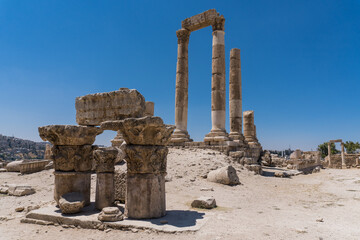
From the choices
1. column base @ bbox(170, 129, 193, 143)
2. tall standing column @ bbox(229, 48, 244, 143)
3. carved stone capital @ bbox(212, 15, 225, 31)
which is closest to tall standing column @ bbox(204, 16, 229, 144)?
carved stone capital @ bbox(212, 15, 225, 31)

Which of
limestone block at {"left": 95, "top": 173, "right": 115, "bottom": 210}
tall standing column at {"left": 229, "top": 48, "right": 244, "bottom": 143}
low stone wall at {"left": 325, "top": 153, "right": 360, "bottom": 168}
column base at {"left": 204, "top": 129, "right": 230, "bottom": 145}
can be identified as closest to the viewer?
limestone block at {"left": 95, "top": 173, "right": 115, "bottom": 210}

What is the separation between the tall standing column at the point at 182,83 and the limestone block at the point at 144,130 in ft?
41.4

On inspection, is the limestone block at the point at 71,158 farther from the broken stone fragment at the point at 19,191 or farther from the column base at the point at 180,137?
the column base at the point at 180,137

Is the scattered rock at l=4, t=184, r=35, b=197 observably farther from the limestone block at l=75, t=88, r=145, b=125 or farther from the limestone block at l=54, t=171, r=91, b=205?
the limestone block at l=75, t=88, r=145, b=125

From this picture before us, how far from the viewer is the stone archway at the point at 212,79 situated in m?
17.1

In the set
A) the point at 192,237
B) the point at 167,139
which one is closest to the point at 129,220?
the point at 192,237

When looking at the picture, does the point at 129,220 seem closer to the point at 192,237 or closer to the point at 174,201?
the point at 192,237

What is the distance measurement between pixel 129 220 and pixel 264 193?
20.2 feet

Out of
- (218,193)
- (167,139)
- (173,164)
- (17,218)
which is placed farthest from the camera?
(173,164)

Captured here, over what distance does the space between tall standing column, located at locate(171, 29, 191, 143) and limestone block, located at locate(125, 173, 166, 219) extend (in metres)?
12.8

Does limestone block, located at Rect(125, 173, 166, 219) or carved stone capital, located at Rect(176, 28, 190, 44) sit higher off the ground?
carved stone capital, located at Rect(176, 28, 190, 44)

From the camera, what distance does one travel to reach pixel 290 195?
933 centimetres

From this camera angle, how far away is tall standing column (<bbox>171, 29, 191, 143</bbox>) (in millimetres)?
18906

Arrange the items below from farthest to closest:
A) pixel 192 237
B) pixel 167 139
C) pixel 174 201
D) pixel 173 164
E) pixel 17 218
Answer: pixel 173 164
pixel 174 201
pixel 17 218
pixel 167 139
pixel 192 237
